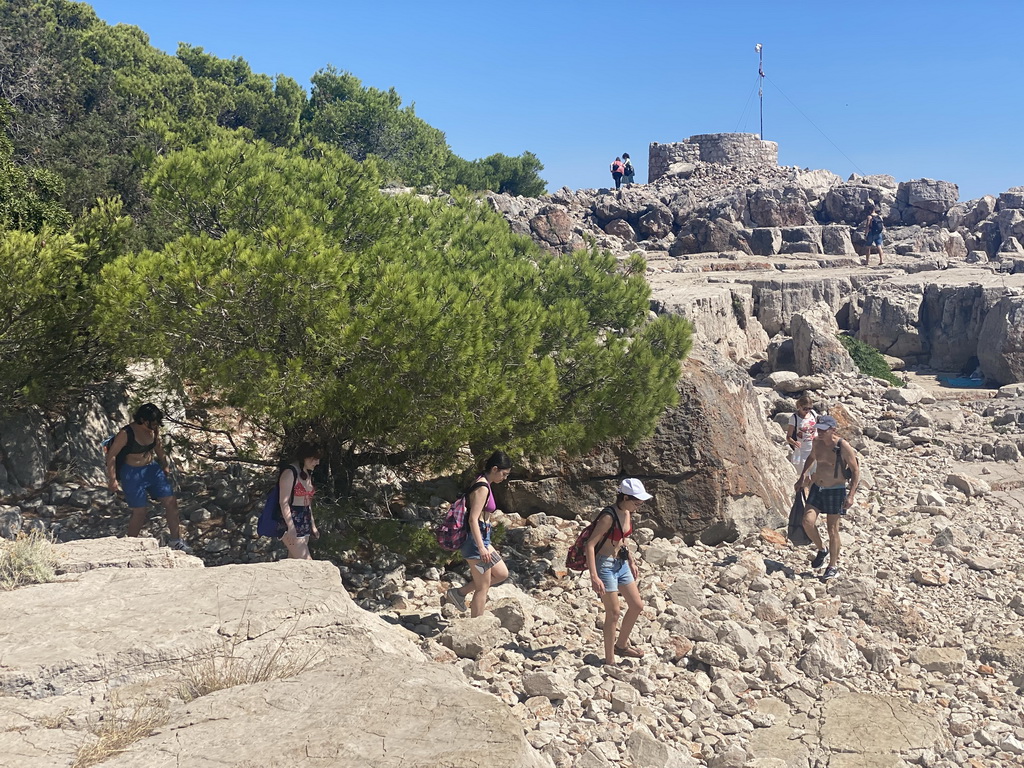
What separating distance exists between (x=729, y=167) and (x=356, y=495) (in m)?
44.5

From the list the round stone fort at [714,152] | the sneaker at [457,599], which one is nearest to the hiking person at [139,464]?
the sneaker at [457,599]

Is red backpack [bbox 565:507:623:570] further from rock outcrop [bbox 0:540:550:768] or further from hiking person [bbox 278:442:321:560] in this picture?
hiking person [bbox 278:442:321:560]

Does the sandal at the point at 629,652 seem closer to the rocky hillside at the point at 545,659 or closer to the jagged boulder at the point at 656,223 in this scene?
the rocky hillside at the point at 545,659

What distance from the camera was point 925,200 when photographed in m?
40.9

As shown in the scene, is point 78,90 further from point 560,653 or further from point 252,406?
point 560,653

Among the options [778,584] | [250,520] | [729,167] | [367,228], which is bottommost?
[778,584]

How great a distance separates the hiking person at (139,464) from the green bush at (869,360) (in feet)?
56.8

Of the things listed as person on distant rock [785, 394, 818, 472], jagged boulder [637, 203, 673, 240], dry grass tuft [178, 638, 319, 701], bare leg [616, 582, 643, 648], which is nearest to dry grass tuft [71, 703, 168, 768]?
dry grass tuft [178, 638, 319, 701]

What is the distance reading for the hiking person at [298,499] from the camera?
704 centimetres

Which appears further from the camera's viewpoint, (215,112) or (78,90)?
(215,112)

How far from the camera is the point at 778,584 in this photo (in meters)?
9.01

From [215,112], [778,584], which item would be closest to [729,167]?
[215,112]

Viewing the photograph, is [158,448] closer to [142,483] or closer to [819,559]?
[142,483]

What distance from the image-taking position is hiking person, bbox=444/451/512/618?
6.83m
